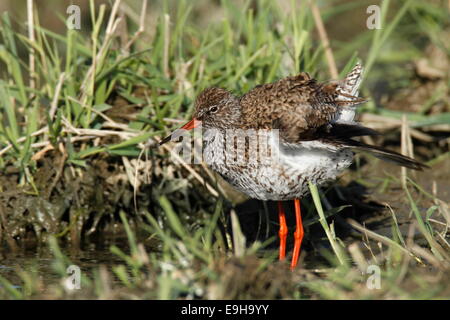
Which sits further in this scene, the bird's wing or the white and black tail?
the white and black tail

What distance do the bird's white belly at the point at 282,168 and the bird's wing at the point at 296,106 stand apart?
12 cm

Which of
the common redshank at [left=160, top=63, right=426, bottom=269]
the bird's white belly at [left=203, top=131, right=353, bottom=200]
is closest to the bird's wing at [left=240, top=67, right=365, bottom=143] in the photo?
the common redshank at [left=160, top=63, right=426, bottom=269]

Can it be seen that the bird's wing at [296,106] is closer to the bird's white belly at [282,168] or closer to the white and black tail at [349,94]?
the white and black tail at [349,94]

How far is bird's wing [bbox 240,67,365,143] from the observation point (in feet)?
16.5

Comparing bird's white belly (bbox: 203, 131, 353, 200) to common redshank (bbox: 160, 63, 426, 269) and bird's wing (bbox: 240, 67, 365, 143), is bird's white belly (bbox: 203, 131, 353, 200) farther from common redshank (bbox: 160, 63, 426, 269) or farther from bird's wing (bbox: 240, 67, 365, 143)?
bird's wing (bbox: 240, 67, 365, 143)

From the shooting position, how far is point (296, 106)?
520 cm

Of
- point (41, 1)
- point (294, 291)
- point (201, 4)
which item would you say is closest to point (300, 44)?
point (294, 291)

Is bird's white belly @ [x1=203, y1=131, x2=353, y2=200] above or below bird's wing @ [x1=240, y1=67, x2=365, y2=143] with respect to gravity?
below

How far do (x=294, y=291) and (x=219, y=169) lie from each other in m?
1.53

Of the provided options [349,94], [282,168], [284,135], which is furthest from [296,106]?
[349,94]

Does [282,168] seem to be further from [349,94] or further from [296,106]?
[349,94]

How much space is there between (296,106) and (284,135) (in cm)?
33
